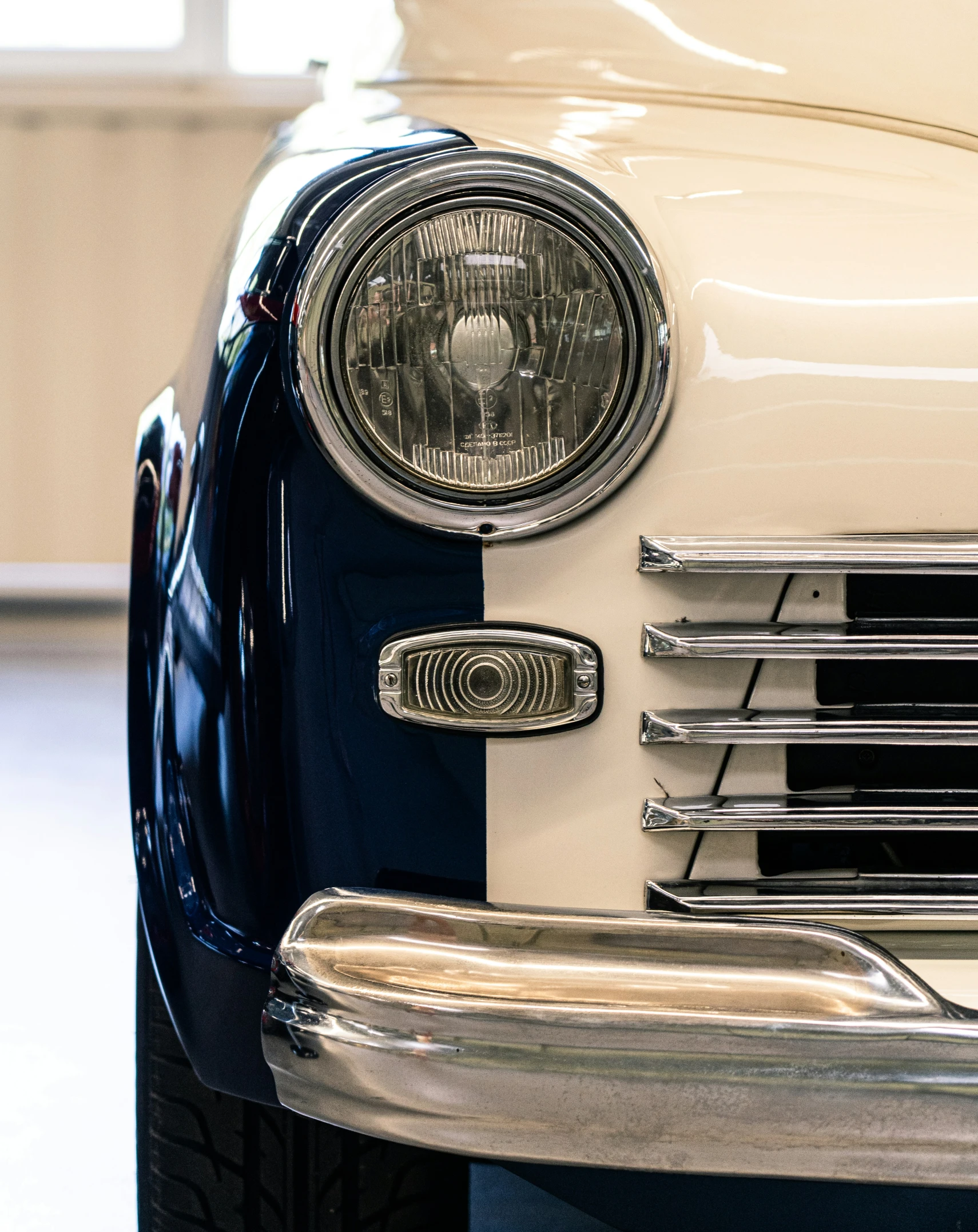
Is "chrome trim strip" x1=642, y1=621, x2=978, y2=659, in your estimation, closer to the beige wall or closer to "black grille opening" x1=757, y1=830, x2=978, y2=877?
"black grille opening" x1=757, y1=830, x2=978, y2=877

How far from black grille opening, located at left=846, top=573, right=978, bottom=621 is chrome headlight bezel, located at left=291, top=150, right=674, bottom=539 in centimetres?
19

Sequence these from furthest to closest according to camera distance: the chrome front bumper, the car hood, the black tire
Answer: the car hood < the black tire < the chrome front bumper

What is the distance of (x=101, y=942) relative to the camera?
1.95 metres

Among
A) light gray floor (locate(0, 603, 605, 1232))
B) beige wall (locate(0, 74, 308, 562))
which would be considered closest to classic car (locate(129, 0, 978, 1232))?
light gray floor (locate(0, 603, 605, 1232))


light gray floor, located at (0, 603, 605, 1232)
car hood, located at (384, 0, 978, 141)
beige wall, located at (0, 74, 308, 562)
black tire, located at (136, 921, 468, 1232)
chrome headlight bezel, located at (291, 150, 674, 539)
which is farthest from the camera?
beige wall, located at (0, 74, 308, 562)

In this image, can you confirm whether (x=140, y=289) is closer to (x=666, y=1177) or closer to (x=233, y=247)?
(x=233, y=247)

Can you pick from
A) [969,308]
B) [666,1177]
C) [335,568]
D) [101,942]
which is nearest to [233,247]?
[335,568]

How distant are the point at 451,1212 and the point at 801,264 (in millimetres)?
817

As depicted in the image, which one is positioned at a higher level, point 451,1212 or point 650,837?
point 650,837

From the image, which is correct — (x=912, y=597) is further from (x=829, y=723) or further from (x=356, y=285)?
(x=356, y=285)

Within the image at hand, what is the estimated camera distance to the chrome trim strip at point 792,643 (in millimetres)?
808

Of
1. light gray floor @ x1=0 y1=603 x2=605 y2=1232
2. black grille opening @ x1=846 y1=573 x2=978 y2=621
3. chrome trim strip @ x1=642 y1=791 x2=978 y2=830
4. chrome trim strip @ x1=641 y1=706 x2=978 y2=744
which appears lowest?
light gray floor @ x1=0 y1=603 x2=605 y2=1232

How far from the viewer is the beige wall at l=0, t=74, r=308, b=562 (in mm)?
4070

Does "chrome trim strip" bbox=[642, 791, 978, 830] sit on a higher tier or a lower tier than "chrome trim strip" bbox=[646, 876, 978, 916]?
higher
